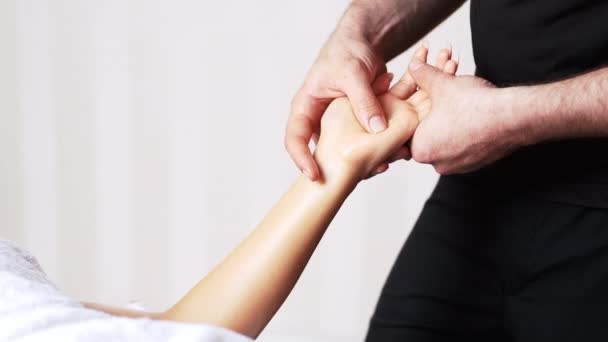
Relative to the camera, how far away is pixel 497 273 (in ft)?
3.71

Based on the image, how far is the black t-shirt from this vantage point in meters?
0.99

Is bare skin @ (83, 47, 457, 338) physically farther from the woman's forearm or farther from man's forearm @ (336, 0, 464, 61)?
man's forearm @ (336, 0, 464, 61)

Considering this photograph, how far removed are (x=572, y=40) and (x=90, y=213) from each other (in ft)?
6.41

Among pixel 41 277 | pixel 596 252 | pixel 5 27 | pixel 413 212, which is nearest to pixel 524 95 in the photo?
pixel 596 252

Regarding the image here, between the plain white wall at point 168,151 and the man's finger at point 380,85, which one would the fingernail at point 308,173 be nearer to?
the man's finger at point 380,85

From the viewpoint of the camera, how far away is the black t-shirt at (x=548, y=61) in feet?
3.25

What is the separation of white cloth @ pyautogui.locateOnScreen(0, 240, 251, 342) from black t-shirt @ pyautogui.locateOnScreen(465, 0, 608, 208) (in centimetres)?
61

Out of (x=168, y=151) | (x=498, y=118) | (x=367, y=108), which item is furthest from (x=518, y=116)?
(x=168, y=151)

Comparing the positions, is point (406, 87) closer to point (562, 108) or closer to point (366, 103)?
point (366, 103)

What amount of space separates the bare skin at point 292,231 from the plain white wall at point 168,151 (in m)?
0.91

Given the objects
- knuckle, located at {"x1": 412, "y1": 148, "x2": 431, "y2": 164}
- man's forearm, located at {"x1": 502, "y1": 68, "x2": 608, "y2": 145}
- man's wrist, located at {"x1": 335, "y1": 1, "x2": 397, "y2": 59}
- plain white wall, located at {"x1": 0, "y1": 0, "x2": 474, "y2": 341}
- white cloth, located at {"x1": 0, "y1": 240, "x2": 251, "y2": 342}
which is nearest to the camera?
white cloth, located at {"x1": 0, "y1": 240, "x2": 251, "y2": 342}

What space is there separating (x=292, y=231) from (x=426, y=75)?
1.10ft

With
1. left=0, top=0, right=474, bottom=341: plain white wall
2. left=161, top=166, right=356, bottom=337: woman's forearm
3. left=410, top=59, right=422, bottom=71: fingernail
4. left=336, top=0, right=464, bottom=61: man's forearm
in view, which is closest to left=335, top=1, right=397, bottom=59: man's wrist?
left=336, top=0, right=464, bottom=61: man's forearm

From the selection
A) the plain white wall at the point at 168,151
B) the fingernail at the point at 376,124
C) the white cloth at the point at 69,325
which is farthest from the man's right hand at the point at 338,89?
the plain white wall at the point at 168,151
